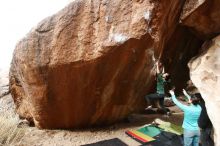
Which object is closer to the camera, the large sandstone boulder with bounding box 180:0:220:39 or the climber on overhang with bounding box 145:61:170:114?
the large sandstone boulder with bounding box 180:0:220:39

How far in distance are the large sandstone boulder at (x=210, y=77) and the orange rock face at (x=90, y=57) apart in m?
0.76

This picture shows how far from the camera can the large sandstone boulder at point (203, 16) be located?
5.21 meters

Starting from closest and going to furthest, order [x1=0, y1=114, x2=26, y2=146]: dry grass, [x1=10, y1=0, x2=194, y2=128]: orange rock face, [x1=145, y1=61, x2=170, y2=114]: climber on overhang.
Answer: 1. [x1=10, y1=0, x2=194, y2=128]: orange rock face
2. [x1=0, y1=114, x2=26, y2=146]: dry grass
3. [x1=145, y1=61, x2=170, y2=114]: climber on overhang

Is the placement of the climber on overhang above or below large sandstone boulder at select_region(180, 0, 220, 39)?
below

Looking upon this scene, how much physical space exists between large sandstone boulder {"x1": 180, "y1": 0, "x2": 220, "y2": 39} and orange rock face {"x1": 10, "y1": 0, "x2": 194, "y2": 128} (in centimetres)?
19

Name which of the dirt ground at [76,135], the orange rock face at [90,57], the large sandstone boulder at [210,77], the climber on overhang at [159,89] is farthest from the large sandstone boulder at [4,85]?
the large sandstone boulder at [210,77]

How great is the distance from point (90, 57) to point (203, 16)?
6.64ft

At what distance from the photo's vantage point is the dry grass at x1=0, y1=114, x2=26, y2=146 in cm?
593

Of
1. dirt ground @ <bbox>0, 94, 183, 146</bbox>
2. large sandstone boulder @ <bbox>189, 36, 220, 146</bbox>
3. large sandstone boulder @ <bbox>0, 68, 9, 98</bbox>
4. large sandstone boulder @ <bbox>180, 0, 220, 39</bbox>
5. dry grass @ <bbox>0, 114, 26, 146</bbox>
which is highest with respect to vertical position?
large sandstone boulder @ <bbox>180, 0, 220, 39</bbox>

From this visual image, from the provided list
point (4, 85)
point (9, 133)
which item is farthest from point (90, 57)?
point (4, 85)

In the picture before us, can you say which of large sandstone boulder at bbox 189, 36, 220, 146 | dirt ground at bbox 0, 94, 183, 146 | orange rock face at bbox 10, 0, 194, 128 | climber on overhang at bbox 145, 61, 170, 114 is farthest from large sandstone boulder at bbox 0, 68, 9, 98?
large sandstone boulder at bbox 189, 36, 220, 146

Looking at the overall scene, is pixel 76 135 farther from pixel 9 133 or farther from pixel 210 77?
pixel 210 77

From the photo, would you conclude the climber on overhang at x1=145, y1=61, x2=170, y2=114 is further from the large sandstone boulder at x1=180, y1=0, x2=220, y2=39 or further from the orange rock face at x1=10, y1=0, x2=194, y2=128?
the large sandstone boulder at x1=180, y1=0, x2=220, y2=39

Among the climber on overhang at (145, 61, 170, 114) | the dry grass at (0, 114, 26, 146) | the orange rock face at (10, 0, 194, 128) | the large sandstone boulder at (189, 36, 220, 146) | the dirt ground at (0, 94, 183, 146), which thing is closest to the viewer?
the large sandstone boulder at (189, 36, 220, 146)
